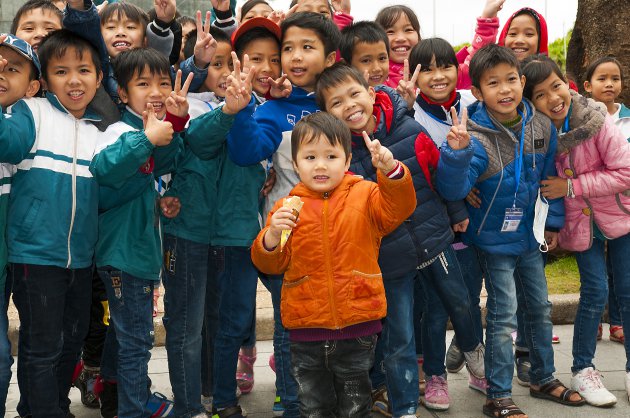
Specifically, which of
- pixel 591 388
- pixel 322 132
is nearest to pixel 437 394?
pixel 591 388

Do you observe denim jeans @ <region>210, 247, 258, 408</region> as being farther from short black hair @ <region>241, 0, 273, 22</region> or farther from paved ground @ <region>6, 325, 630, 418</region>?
short black hair @ <region>241, 0, 273, 22</region>

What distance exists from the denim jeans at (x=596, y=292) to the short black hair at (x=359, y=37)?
1770mm

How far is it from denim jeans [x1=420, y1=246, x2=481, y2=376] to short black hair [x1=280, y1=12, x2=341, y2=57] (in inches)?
50.5

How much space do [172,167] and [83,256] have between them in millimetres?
635

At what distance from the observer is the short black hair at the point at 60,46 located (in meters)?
3.22

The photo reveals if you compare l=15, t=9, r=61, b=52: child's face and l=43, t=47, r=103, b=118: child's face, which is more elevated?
l=15, t=9, r=61, b=52: child's face

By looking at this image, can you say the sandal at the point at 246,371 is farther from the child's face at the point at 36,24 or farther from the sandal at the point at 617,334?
the sandal at the point at 617,334

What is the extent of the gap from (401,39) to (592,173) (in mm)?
1474

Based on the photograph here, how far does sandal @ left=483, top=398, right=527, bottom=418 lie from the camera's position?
11.7 feet

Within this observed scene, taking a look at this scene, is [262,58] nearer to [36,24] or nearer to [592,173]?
[36,24]

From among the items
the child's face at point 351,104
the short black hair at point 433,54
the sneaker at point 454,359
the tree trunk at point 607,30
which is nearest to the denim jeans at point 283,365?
the child's face at point 351,104

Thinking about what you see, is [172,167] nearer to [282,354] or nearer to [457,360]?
[282,354]

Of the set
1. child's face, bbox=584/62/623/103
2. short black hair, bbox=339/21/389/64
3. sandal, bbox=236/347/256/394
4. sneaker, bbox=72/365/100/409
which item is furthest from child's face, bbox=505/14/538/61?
sneaker, bbox=72/365/100/409

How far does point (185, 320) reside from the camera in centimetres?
338
